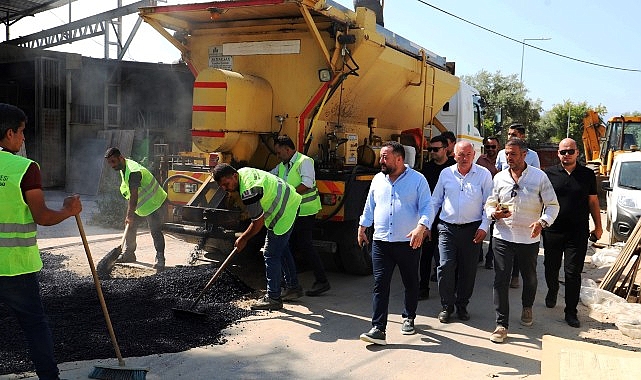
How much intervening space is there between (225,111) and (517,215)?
314 centimetres

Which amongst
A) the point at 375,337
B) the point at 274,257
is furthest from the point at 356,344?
the point at 274,257

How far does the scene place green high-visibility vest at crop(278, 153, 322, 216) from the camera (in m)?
5.90

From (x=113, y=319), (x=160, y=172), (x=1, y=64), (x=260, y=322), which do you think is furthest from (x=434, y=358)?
(x=1, y=64)

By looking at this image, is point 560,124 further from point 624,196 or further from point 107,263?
point 107,263

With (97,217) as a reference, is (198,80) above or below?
above

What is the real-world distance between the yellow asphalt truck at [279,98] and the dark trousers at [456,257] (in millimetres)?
1321

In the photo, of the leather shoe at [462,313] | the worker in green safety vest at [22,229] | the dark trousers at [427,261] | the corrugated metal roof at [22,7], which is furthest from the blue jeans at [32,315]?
the corrugated metal roof at [22,7]

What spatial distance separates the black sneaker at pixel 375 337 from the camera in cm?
456

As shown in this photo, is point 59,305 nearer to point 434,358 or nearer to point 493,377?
point 434,358

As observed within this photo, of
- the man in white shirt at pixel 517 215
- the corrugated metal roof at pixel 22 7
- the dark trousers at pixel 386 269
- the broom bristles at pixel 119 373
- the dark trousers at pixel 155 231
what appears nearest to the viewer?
the broom bristles at pixel 119 373

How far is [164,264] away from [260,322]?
205 cm

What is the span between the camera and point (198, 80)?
6281 mm

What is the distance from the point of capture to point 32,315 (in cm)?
320

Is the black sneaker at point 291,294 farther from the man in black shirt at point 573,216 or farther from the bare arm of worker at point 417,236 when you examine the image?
the man in black shirt at point 573,216
